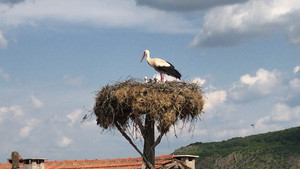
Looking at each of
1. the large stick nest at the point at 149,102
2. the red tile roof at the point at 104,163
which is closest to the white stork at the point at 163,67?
the large stick nest at the point at 149,102

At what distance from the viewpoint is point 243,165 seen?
271ft

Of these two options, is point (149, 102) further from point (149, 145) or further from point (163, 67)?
point (163, 67)

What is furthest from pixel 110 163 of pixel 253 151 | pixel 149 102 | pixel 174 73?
pixel 253 151

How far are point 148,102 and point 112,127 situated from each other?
6.18ft

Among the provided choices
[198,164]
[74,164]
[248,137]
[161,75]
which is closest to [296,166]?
[198,164]

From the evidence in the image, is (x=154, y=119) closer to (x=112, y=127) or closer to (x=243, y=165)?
(x=112, y=127)

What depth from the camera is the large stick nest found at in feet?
62.6

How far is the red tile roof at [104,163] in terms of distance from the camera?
27303 millimetres

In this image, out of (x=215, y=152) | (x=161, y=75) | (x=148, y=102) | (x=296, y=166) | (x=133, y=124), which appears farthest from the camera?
(x=215, y=152)

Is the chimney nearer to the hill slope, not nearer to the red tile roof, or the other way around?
the red tile roof

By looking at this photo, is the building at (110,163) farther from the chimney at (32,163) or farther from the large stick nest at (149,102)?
the large stick nest at (149,102)

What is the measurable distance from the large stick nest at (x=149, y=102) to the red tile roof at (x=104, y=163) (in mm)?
7042

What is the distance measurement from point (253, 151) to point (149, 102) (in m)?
72.5

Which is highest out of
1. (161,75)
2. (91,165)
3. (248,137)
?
(248,137)
